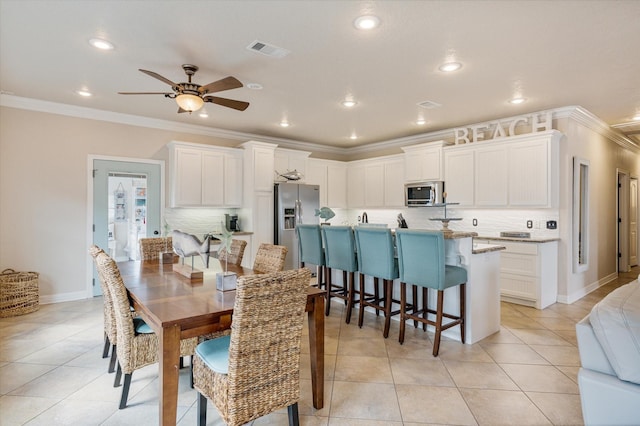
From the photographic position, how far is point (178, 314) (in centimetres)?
168

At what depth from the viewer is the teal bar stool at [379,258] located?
11.0ft

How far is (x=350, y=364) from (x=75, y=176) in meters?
4.43

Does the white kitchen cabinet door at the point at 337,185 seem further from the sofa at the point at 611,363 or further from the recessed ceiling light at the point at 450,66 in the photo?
the sofa at the point at 611,363

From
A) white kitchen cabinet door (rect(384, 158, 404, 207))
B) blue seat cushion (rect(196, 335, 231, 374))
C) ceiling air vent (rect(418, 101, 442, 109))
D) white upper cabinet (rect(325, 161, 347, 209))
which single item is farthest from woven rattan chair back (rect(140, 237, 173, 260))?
white kitchen cabinet door (rect(384, 158, 404, 207))

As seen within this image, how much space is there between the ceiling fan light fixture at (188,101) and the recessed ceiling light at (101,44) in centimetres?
66

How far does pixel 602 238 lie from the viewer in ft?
18.3

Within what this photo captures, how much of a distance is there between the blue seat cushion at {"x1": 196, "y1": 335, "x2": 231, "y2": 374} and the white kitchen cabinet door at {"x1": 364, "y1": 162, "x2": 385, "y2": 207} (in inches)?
203

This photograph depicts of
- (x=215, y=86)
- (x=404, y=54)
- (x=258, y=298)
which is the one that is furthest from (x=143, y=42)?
(x=258, y=298)

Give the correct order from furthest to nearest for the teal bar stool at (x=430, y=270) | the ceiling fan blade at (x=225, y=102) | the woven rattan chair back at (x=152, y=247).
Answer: the woven rattan chair back at (x=152, y=247) → the ceiling fan blade at (x=225, y=102) → the teal bar stool at (x=430, y=270)

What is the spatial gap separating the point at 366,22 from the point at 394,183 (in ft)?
14.0

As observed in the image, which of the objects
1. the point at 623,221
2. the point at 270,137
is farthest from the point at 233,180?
the point at 623,221

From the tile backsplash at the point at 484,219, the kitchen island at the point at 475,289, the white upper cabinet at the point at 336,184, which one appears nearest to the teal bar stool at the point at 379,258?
the kitchen island at the point at 475,289

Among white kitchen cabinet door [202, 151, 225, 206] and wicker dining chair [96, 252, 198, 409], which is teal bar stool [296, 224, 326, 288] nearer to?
white kitchen cabinet door [202, 151, 225, 206]

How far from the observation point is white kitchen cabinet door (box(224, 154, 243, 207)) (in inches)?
224
